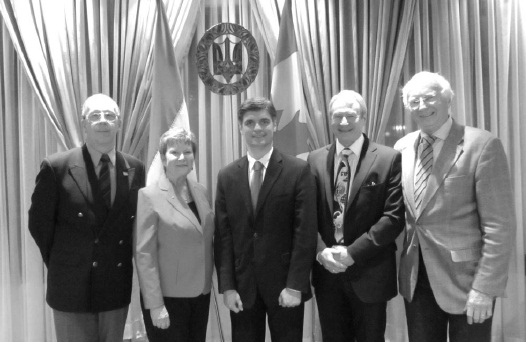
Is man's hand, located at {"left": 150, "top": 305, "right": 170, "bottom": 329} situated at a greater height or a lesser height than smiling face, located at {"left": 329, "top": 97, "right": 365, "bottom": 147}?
lesser

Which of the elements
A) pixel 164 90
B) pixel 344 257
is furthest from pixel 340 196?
pixel 164 90

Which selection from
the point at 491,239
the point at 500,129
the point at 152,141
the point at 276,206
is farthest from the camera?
the point at 500,129

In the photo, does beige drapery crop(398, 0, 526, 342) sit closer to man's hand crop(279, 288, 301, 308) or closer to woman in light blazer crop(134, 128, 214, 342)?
man's hand crop(279, 288, 301, 308)

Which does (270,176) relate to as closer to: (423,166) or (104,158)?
(423,166)

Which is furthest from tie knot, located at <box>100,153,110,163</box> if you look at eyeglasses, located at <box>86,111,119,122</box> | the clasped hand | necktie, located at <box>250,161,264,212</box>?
the clasped hand

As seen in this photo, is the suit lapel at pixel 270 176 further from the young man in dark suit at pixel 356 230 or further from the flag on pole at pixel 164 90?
the flag on pole at pixel 164 90

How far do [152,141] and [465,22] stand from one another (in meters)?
2.39

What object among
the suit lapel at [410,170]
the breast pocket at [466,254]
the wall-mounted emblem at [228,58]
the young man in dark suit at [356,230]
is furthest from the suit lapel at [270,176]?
the wall-mounted emblem at [228,58]

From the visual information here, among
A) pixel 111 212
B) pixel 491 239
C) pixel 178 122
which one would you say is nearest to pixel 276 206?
pixel 111 212

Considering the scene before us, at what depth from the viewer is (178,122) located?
308 cm

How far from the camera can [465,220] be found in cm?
198

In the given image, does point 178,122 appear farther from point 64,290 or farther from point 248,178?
point 64,290

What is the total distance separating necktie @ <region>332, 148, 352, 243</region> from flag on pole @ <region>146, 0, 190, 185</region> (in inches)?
49.2

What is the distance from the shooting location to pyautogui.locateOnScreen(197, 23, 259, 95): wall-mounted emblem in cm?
339
